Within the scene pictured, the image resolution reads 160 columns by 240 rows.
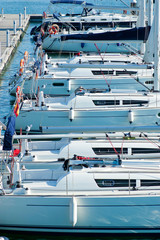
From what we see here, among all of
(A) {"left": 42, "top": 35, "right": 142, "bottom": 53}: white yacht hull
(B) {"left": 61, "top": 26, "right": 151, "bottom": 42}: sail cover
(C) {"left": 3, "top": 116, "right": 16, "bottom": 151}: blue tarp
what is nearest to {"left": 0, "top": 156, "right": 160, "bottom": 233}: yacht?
(C) {"left": 3, "top": 116, "right": 16, "bottom": 151}: blue tarp

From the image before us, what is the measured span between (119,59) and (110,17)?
17.5 meters

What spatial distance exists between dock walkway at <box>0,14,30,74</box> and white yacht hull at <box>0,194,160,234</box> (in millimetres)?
22550

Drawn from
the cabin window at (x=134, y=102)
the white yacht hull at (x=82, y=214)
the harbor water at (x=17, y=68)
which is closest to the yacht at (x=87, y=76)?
the harbor water at (x=17, y=68)

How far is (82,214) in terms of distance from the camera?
14.7 m

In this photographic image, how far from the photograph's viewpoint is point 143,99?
24.3 m

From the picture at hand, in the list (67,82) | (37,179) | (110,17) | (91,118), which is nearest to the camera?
(37,179)

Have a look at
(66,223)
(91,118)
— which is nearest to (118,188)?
(66,223)

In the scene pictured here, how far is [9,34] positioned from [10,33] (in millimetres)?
4438

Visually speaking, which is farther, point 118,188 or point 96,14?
point 96,14

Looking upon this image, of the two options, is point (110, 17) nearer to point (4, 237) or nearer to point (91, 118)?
point (91, 118)

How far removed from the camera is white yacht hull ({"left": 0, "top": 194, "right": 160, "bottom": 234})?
47.8 ft

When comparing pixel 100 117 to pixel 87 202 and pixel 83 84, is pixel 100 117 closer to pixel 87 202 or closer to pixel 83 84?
pixel 83 84

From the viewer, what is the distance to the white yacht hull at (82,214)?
574 inches

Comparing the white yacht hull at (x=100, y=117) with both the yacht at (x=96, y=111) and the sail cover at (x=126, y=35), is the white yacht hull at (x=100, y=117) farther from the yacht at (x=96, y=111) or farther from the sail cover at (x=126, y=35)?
the sail cover at (x=126, y=35)
